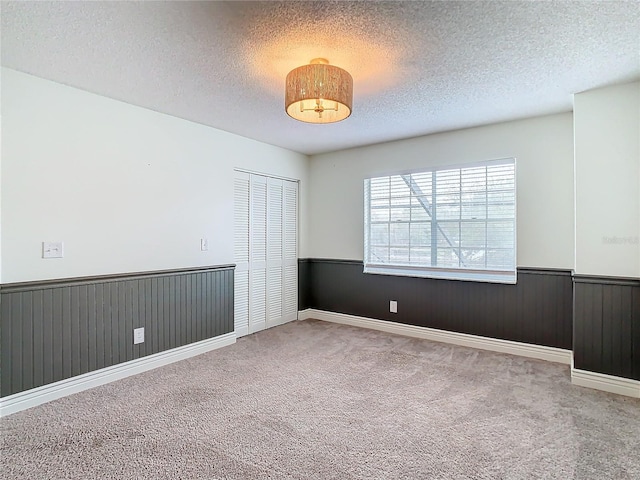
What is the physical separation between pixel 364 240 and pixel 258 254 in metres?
1.42

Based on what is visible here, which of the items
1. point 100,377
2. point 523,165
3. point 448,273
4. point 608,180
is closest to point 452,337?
point 448,273

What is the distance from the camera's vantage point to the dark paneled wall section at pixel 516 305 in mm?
2736

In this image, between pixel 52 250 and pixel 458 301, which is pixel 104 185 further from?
pixel 458 301

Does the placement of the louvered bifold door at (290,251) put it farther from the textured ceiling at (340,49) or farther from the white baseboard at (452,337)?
the textured ceiling at (340,49)

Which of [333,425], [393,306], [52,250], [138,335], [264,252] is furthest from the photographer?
[264,252]

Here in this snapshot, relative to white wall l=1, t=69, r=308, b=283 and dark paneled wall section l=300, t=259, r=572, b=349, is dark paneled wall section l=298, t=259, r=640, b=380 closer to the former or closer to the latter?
dark paneled wall section l=300, t=259, r=572, b=349

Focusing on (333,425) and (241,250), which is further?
(241,250)

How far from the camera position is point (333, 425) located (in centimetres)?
222

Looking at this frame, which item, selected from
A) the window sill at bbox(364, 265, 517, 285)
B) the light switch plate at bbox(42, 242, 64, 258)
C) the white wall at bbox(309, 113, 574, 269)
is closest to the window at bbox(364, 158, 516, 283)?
the window sill at bbox(364, 265, 517, 285)

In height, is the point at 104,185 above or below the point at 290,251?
above

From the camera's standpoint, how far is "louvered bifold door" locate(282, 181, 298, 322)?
4.86 metres

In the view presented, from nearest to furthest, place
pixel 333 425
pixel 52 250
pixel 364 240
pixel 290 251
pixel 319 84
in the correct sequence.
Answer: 1. pixel 319 84
2. pixel 333 425
3. pixel 52 250
4. pixel 364 240
5. pixel 290 251

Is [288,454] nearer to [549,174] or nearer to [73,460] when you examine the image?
[73,460]

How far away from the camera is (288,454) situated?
1.92 metres
